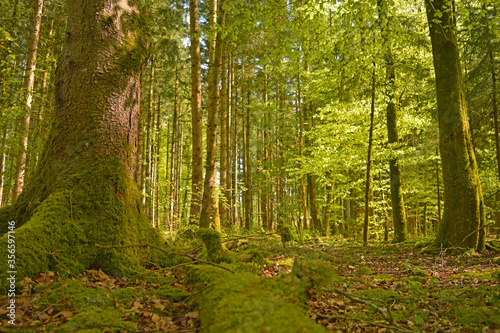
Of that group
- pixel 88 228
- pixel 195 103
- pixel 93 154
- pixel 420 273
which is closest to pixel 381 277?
pixel 420 273

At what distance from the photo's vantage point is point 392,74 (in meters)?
10.3

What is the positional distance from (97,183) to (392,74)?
10434mm

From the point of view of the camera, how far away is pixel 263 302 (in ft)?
5.36

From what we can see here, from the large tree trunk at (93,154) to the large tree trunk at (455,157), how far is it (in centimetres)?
685

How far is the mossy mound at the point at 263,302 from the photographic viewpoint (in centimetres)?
133

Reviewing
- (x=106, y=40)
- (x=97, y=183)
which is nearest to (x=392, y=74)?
(x=106, y=40)

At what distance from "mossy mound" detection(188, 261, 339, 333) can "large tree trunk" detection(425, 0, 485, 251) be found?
20.4 feet

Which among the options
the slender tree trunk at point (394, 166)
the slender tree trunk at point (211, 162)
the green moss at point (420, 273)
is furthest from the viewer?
the slender tree trunk at point (394, 166)

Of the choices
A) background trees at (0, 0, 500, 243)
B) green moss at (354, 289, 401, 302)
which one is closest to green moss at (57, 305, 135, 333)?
green moss at (354, 289, 401, 302)

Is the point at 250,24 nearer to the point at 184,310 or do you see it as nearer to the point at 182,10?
the point at 184,310

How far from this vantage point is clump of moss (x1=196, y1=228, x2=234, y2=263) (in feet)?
12.4

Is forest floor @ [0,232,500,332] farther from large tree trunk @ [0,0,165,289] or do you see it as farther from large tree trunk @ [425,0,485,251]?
large tree trunk @ [425,0,485,251]

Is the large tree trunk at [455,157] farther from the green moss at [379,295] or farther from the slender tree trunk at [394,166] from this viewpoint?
the green moss at [379,295]

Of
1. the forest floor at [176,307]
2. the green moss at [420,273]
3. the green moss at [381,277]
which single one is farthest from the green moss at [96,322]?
the green moss at [420,273]
